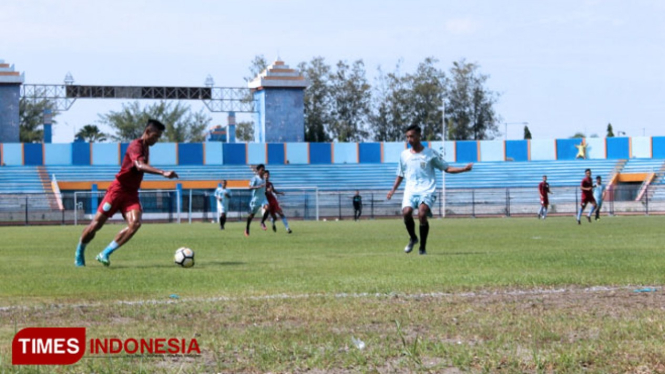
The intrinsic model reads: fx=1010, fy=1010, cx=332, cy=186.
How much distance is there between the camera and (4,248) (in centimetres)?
2058

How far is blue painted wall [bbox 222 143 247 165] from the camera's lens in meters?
68.8

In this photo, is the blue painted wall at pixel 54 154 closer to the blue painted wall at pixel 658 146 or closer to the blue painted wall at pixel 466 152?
the blue painted wall at pixel 466 152

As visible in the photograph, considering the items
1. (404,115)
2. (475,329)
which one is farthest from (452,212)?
(475,329)

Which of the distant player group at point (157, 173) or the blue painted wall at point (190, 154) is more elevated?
the blue painted wall at point (190, 154)

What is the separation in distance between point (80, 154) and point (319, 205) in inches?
770

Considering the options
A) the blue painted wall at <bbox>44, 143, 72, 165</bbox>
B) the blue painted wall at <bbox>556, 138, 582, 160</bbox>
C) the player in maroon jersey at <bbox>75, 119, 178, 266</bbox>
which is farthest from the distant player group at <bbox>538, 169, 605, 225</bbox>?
the blue painted wall at <bbox>44, 143, 72, 165</bbox>

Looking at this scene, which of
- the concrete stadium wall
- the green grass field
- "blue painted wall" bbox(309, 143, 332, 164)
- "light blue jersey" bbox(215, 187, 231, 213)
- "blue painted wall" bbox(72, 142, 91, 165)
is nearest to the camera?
the green grass field

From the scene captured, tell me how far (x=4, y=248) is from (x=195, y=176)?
45.8m

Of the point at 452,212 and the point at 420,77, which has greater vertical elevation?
the point at 420,77

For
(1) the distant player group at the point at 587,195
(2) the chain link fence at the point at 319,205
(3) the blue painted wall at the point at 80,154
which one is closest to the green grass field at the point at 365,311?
(1) the distant player group at the point at 587,195

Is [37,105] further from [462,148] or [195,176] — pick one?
[462,148]

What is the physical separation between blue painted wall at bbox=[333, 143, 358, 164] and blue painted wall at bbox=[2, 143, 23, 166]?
21069 millimetres

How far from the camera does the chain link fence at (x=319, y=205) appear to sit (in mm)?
50031

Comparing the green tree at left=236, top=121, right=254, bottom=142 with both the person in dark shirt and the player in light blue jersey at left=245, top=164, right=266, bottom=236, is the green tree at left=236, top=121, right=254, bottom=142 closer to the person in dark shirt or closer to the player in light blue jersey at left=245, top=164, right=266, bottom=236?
the person in dark shirt
